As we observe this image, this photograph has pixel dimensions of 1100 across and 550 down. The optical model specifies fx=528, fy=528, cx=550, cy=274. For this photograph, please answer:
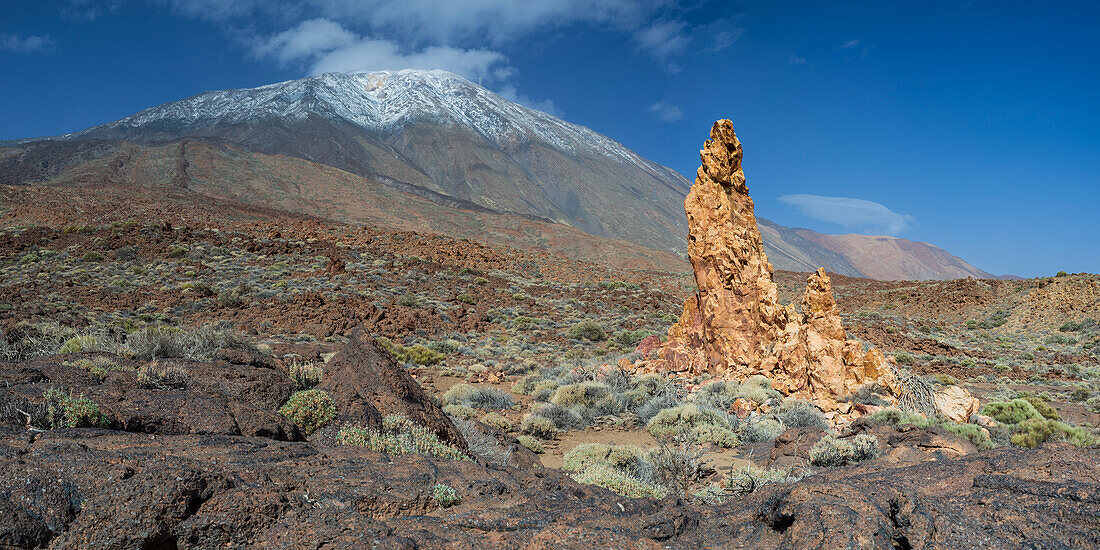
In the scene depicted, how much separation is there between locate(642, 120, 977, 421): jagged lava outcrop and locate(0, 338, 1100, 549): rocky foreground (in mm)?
5695

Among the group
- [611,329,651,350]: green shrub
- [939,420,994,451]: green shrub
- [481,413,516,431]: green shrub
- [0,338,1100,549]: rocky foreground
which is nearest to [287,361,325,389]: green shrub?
[0,338,1100,549]: rocky foreground

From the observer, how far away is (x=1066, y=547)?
2.26m

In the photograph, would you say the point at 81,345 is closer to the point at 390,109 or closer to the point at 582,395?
the point at 582,395

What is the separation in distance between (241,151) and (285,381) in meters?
73.0

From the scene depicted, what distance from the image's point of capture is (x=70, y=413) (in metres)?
3.74

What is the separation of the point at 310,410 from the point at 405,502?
248cm

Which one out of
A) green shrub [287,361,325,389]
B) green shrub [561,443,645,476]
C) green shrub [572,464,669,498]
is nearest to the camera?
green shrub [572,464,669,498]

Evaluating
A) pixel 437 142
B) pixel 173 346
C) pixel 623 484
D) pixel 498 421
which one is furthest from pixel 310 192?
pixel 437 142

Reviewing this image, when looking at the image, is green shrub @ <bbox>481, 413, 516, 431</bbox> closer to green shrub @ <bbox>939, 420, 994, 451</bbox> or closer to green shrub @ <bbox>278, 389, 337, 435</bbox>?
green shrub @ <bbox>278, 389, 337, 435</bbox>

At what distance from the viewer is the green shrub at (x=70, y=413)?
145 inches

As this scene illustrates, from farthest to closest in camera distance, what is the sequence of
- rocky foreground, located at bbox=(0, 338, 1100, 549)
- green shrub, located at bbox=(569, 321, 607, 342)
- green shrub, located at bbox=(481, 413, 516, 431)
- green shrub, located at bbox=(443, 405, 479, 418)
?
green shrub, located at bbox=(569, 321, 607, 342), green shrub, located at bbox=(443, 405, 479, 418), green shrub, located at bbox=(481, 413, 516, 431), rocky foreground, located at bbox=(0, 338, 1100, 549)

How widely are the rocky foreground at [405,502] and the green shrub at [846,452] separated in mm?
1931

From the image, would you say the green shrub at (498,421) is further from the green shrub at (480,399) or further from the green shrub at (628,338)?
the green shrub at (628,338)

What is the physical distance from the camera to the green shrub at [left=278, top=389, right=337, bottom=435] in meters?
4.97
